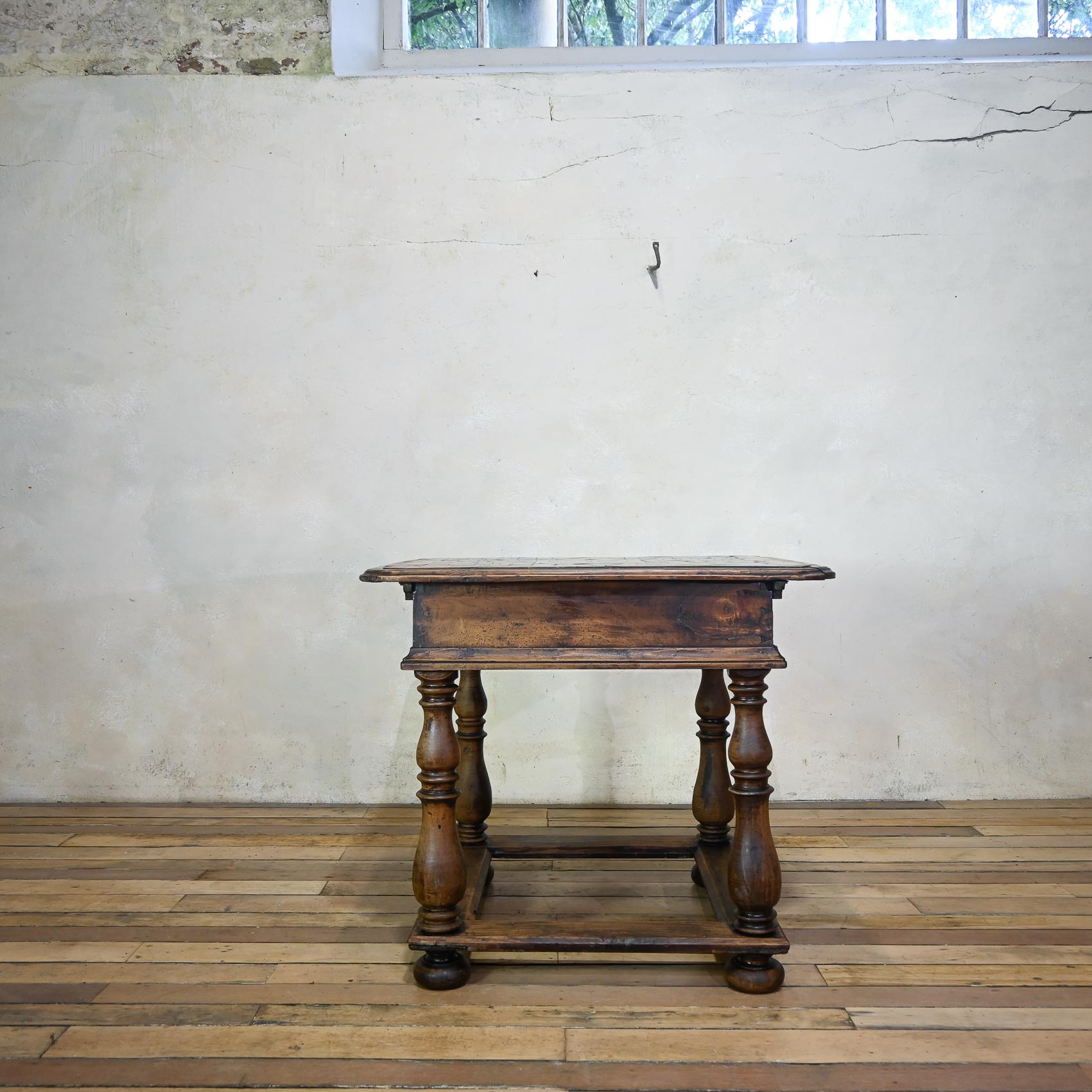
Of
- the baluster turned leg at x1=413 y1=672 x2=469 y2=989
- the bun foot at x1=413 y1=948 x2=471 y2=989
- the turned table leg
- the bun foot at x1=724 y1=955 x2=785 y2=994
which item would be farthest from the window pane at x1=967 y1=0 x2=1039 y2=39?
the bun foot at x1=413 y1=948 x2=471 y2=989

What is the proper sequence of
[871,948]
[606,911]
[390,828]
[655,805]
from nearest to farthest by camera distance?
1. [871,948]
2. [606,911]
3. [390,828]
4. [655,805]

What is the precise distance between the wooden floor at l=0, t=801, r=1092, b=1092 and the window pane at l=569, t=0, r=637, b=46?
2.90m

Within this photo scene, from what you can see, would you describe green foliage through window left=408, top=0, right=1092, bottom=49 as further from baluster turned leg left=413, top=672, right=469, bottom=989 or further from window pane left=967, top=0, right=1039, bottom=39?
baluster turned leg left=413, top=672, right=469, bottom=989

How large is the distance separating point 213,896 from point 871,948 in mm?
1662

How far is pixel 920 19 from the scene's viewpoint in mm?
3631

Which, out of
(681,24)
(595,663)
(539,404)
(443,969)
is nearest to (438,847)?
(443,969)

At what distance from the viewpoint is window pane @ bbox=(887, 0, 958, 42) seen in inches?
143

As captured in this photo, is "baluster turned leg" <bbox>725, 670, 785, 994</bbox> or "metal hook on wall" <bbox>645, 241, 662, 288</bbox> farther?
"metal hook on wall" <bbox>645, 241, 662, 288</bbox>

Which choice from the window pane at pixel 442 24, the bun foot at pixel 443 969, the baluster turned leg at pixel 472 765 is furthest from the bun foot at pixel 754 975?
the window pane at pixel 442 24

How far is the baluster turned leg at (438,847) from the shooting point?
204 centimetres

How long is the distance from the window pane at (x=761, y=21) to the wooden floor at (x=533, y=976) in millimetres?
2901

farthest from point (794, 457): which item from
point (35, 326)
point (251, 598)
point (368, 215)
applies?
point (35, 326)

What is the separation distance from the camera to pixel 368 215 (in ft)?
11.5

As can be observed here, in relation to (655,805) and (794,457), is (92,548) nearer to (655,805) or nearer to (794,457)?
(655,805)
